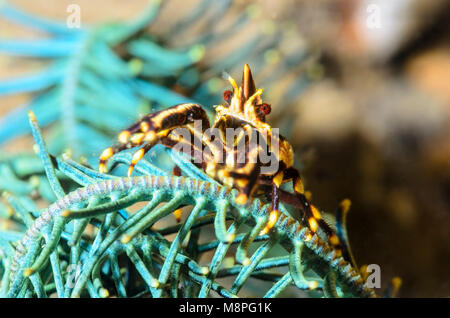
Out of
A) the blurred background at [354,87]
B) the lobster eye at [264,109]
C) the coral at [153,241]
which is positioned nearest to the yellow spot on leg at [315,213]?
the coral at [153,241]

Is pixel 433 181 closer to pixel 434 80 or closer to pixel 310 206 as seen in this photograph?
pixel 434 80

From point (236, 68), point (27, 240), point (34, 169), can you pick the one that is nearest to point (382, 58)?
point (236, 68)

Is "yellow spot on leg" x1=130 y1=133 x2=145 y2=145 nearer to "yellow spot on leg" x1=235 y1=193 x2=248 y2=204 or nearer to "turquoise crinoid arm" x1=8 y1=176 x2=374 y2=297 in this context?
"turquoise crinoid arm" x1=8 y1=176 x2=374 y2=297

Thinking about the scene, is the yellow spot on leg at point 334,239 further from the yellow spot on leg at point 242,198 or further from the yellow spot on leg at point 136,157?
the yellow spot on leg at point 136,157

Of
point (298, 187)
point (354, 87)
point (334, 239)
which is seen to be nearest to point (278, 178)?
point (298, 187)

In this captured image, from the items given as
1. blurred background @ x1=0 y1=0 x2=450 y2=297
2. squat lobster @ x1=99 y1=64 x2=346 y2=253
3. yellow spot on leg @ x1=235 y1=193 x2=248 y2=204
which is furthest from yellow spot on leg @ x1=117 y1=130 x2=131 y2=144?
blurred background @ x1=0 y1=0 x2=450 y2=297
